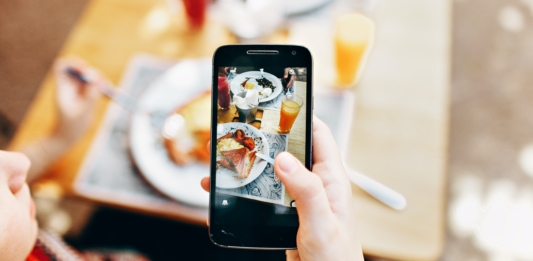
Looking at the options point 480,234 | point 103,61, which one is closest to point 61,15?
point 103,61

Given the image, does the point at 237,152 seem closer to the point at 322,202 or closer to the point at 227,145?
the point at 227,145

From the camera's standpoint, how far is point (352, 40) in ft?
2.77

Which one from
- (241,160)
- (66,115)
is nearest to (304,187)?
(241,160)

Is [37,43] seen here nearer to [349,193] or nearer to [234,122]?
[234,122]

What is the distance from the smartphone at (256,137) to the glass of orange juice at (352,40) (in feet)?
0.90

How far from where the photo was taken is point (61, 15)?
5.70 ft

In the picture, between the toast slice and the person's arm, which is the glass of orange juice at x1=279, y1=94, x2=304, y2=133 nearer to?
the toast slice

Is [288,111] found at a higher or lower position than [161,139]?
higher

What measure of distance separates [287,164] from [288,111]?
0.12m

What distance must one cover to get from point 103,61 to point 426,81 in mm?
774

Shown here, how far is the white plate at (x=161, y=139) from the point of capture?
31.2 inches

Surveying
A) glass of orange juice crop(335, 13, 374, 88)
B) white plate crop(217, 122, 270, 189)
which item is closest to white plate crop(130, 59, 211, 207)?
white plate crop(217, 122, 270, 189)

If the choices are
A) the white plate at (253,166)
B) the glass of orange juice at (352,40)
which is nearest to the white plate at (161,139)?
the white plate at (253,166)

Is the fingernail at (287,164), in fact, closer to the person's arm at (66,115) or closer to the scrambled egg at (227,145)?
the scrambled egg at (227,145)
